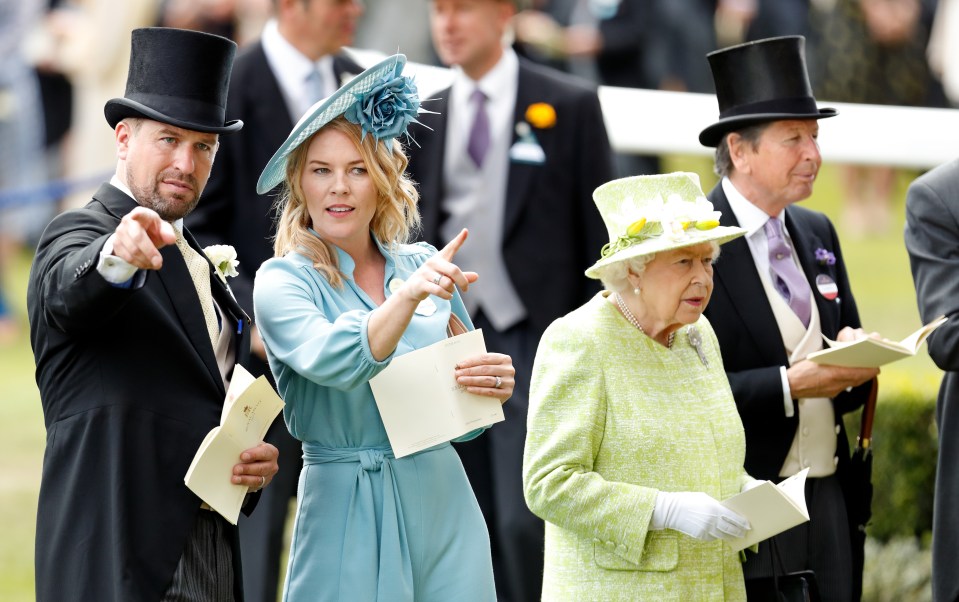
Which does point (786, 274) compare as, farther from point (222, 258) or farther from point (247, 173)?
point (247, 173)

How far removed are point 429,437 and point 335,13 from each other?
293 centimetres

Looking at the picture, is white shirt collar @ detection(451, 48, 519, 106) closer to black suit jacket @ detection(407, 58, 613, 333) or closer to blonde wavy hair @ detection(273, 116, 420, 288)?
black suit jacket @ detection(407, 58, 613, 333)

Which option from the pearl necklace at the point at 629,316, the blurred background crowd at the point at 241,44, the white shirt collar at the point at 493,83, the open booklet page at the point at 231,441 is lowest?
the open booklet page at the point at 231,441

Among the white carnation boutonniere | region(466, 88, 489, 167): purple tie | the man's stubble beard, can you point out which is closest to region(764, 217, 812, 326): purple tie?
region(466, 88, 489, 167): purple tie

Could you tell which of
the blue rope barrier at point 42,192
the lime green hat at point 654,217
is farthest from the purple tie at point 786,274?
the blue rope barrier at point 42,192

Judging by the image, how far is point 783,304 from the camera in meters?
5.27

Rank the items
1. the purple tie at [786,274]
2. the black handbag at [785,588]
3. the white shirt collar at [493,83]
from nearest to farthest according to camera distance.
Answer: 1. the black handbag at [785,588]
2. the purple tie at [786,274]
3. the white shirt collar at [493,83]

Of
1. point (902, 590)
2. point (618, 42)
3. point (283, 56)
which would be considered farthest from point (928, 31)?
point (283, 56)

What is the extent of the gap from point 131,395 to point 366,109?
96cm

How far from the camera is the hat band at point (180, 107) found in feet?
13.8

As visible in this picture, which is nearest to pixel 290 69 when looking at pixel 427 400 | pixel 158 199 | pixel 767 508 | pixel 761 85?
pixel 761 85

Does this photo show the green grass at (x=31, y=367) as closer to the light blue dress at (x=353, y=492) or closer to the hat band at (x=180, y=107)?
the light blue dress at (x=353, y=492)

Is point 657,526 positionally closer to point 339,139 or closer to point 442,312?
point 442,312

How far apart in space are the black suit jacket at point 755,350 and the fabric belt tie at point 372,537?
4.75 feet
